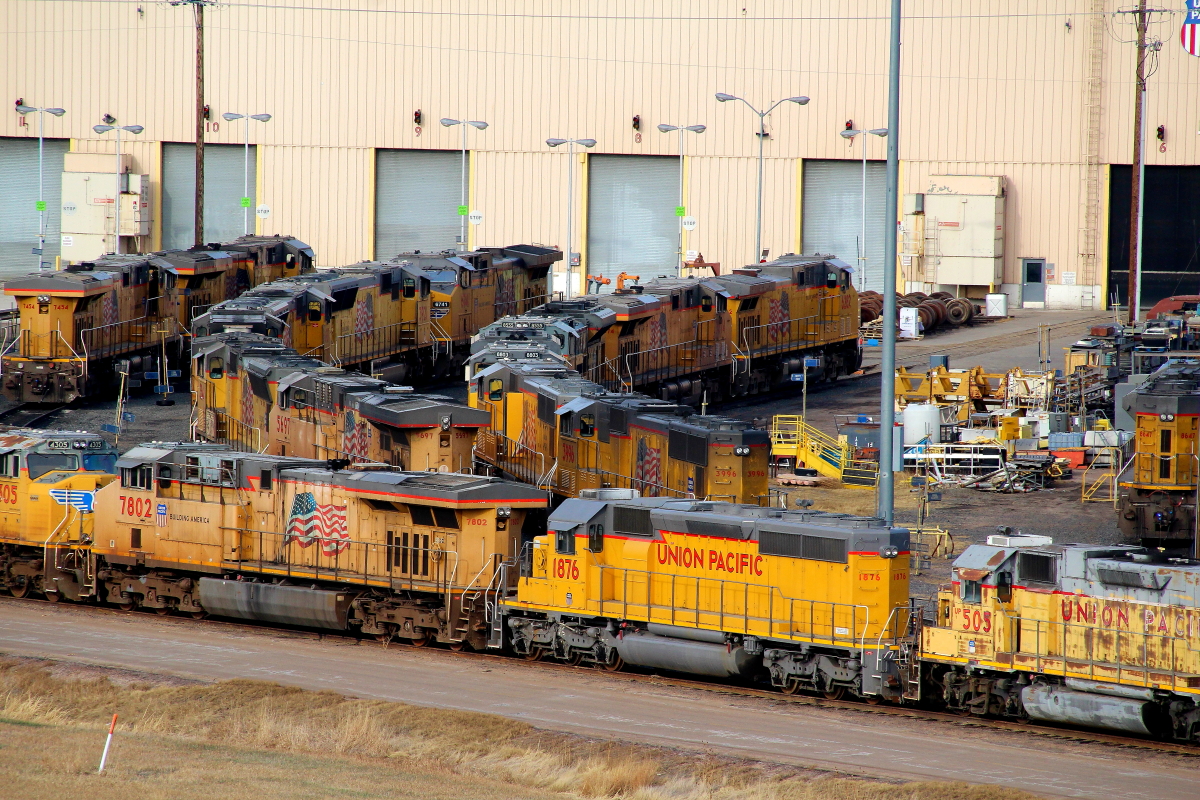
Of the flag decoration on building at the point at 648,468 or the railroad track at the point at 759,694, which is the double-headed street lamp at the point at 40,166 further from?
the railroad track at the point at 759,694

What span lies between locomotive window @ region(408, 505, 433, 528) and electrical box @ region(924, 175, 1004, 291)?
146 ft

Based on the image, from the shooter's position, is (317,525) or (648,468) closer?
(317,525)

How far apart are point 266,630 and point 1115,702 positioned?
47.9 ft

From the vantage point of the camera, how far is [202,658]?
25844 mm

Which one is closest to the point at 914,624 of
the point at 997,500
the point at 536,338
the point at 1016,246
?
the point at 997,500

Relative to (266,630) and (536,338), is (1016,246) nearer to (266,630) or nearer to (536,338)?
(536,338)

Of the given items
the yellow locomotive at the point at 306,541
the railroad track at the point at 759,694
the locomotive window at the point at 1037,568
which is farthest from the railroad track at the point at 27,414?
the locomotive window at the point at 1037,568

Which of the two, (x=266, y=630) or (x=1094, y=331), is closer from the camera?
(x=266, y=630)

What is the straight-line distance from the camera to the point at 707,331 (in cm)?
4956

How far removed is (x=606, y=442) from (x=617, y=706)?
11703 millimetres

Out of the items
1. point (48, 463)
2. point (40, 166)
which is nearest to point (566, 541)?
point (48, 463)

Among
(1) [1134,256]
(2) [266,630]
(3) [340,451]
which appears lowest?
(2) [266,630]

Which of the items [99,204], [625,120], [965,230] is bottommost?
[965,230]

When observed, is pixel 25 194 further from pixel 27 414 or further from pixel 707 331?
pixel 707 331
